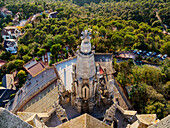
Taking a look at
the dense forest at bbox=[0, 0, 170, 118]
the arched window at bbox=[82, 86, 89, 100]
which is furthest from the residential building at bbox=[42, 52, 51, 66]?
the arched window at bbox=[82, 86, 89, 100]

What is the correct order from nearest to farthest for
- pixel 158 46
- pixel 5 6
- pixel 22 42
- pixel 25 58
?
pixel 25 58, pixel 158 46, pixel 22 42, pixel 5 6

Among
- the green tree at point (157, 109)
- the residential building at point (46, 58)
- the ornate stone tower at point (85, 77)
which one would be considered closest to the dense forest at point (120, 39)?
the green tree at point (157, 109)

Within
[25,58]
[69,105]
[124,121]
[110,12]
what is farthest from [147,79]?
[110,12]

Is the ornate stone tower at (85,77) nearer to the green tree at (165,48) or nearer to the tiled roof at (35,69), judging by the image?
the tiled roof at (35,69)

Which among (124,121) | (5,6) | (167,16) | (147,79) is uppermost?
(5,6)

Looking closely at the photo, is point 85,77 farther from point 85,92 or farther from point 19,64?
A: point 19,64

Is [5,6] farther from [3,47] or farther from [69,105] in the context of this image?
[69,105]

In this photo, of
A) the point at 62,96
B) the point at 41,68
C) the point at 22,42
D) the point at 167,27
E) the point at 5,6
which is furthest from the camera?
the point at 5,6
